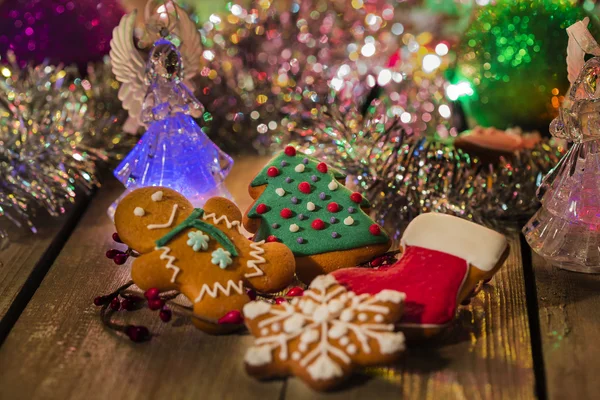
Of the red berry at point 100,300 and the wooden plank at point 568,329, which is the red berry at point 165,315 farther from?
the wooden plank at point 568,329

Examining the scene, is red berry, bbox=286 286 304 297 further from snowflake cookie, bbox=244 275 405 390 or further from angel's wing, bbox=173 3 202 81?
angel's wing, bbox=173 3 202 81

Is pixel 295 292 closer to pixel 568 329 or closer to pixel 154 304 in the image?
pixel 154 304

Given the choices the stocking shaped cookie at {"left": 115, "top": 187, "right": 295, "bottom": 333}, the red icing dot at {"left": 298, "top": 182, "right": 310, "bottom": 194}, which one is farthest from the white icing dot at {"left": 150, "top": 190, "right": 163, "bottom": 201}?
the red icing dot at {"left": 298, "top": 182, "right": 310, "bottom": 194}

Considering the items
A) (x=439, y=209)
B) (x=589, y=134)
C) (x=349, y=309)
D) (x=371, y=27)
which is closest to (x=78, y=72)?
(x=371, y=27)

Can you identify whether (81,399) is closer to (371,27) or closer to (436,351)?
(436,351)

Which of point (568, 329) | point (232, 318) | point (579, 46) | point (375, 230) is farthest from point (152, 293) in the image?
point (579, 46)

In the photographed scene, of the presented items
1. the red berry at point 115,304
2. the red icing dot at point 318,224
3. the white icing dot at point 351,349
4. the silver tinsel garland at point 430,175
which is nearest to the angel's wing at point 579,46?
the silver tinsel garland at point 430,175
